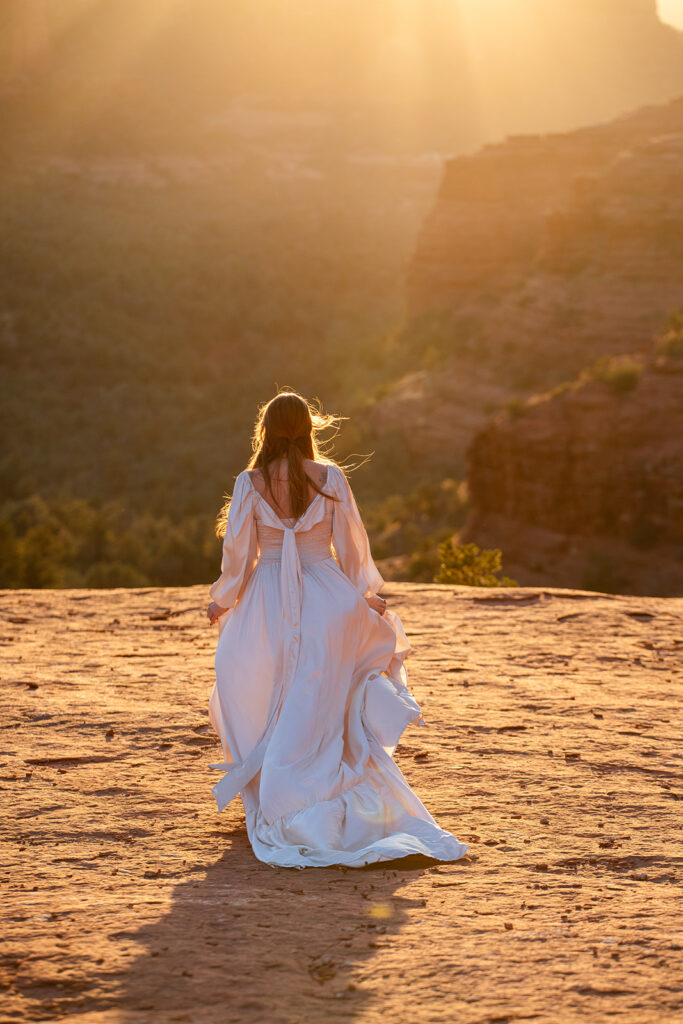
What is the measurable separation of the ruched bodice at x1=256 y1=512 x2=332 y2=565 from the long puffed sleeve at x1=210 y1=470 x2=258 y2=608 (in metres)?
0.04

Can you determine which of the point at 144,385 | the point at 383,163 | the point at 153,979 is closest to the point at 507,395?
the point at 144,385

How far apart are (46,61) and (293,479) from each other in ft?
343

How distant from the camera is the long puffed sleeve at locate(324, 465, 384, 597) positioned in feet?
14.3

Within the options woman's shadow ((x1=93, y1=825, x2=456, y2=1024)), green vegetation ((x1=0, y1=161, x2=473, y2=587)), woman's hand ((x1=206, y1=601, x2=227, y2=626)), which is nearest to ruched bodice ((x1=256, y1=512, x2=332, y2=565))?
woman's hand ((x1=206, y1=601, x2=227, y2=626))

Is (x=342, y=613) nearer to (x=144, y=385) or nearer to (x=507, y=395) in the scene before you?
(x=507, y=395)

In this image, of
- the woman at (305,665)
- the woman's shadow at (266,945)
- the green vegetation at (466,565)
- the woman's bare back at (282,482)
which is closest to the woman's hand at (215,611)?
the woman at (305,665)

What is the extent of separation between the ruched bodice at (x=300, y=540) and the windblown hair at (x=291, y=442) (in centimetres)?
10

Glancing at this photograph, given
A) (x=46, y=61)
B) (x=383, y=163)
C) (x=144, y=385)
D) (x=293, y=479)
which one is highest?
(x=46, y=61)

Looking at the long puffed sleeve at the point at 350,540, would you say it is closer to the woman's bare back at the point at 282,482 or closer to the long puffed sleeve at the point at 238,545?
the woman's bare back at the point at 282,482

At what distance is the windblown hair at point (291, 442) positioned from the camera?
14.0ft

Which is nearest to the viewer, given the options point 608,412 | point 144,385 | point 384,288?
point 608,412

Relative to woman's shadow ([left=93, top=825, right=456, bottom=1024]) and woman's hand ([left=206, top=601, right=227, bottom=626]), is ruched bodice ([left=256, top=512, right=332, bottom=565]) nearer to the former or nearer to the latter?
woman's hand ([left=206, top=601, right=227, bottom=626])

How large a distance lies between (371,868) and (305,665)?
826mm

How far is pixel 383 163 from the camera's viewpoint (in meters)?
100
